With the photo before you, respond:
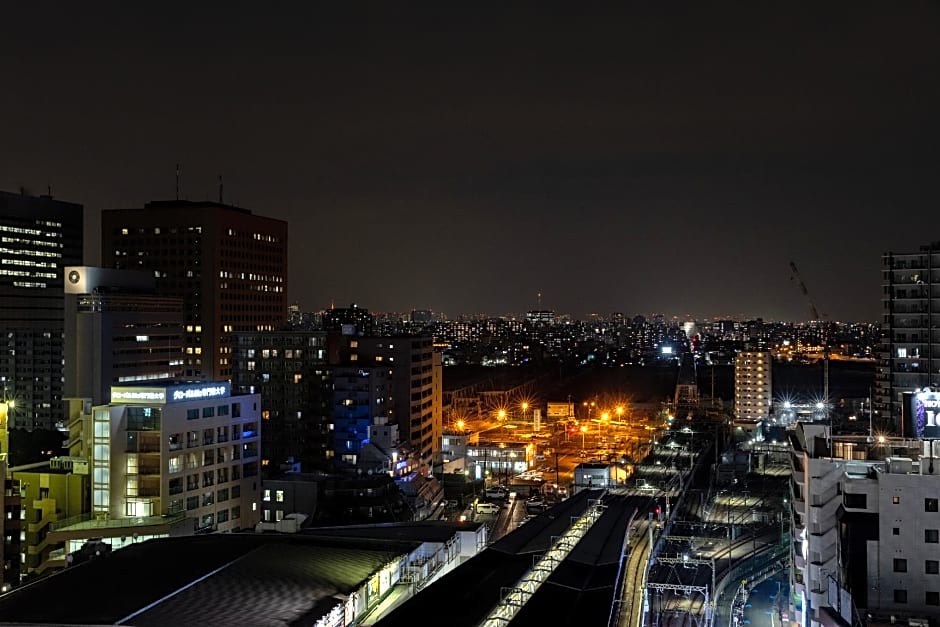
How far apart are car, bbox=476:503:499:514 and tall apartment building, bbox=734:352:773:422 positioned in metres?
22.6

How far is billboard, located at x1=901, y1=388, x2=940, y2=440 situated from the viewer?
1023cm

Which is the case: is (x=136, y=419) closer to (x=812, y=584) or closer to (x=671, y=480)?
(x=812, y=584)

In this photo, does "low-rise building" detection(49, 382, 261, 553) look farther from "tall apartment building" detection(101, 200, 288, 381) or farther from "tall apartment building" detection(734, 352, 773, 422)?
"tall apartment building" detection(734, 352, 773, 422)

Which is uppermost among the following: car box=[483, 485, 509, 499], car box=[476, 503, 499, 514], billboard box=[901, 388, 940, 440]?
billboard box=[901, 388, 940, 440]

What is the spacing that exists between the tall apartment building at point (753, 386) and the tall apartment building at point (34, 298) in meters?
30.6

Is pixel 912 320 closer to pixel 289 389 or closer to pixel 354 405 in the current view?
pixel 354 405

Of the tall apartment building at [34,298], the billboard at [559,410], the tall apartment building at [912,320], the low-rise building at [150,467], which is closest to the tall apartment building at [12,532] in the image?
the low-rise building at [150,467]

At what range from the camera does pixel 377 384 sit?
87.5ft

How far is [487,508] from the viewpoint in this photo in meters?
23.1

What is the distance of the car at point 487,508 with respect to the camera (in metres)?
22.9

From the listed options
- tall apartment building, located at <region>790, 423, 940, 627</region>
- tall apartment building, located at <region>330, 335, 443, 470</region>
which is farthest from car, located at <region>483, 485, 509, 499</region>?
tall apartment building, located at <region>790, 423, 940, 627</region>

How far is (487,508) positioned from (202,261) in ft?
82.0

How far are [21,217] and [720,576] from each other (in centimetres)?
3984

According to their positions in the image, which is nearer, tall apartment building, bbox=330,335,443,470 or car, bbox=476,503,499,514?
car, bbox=476,503,499,514
